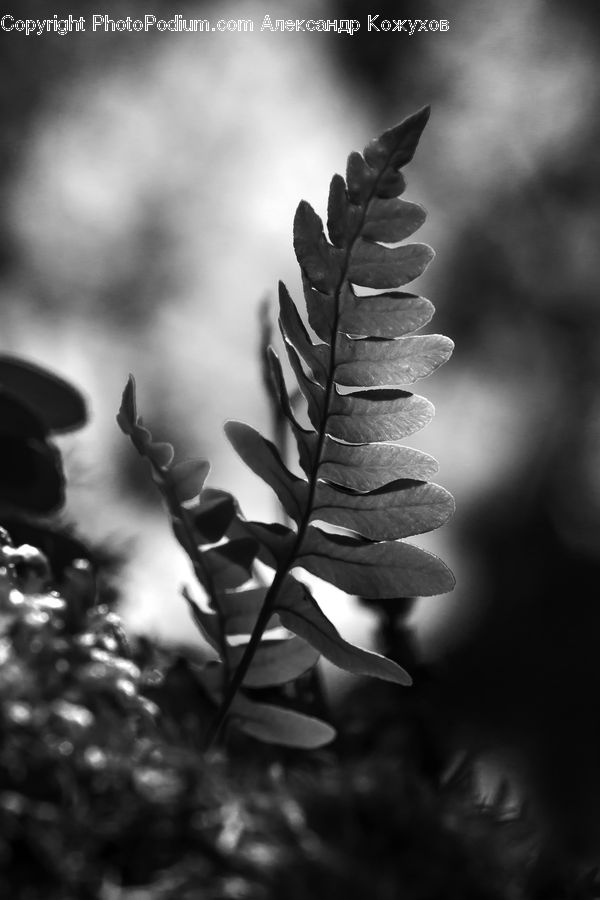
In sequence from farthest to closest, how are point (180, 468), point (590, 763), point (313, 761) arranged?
point (590, 763) → point (313, 761) → point (180, 468)

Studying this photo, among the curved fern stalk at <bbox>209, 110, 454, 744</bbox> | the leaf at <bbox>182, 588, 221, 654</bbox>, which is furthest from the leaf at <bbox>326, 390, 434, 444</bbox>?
the leaf at <bbox>182, 588, 221, 654</bbox>

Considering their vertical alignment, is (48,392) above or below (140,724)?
above

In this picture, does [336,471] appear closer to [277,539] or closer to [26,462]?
[277,539]

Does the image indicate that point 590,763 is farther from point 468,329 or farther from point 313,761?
point 313,761

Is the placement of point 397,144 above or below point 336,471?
above

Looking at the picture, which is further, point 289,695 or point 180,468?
point 289,695

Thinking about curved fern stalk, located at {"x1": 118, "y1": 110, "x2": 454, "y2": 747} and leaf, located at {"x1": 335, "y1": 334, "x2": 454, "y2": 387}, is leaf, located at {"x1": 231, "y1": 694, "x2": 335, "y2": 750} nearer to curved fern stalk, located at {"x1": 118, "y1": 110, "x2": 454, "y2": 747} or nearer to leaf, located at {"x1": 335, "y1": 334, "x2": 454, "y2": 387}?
curved fern stalk, located at {"x1": 118, "y1": 110, "x2": 454, "y2": 747}

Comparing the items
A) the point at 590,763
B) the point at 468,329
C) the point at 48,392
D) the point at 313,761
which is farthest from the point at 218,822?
the point at 468,329

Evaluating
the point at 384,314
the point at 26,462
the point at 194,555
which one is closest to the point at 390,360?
the point at 384,314
